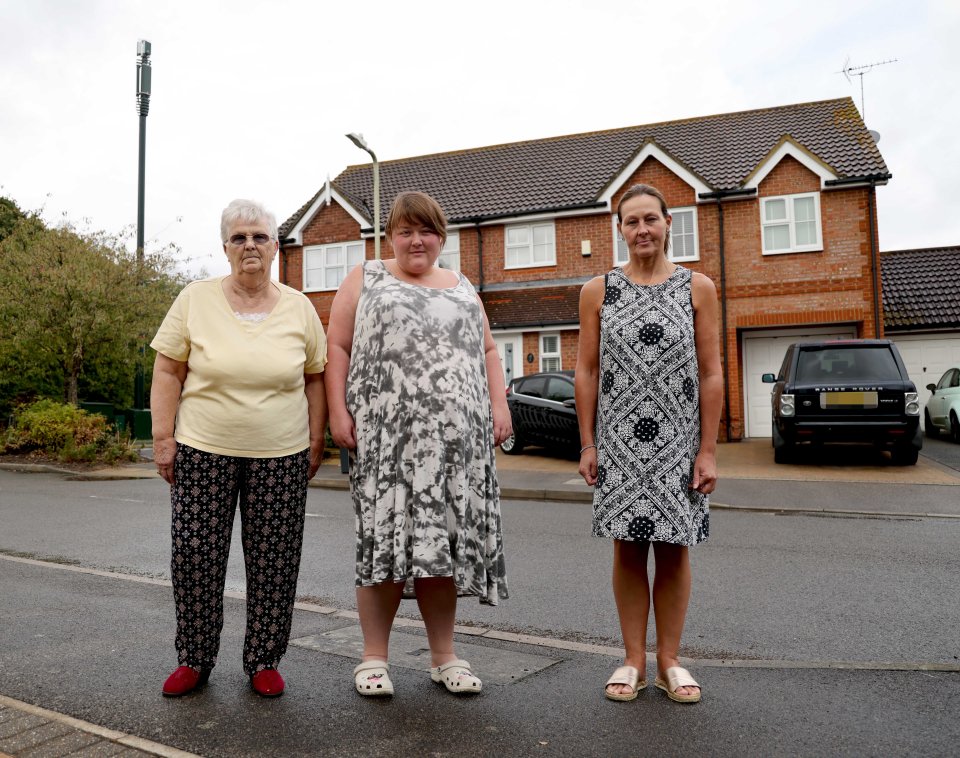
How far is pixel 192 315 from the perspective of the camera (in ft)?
11.2

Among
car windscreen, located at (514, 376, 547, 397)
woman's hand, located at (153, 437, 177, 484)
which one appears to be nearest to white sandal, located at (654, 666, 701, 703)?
woman's hand, located at (153, 437, 177, 484)

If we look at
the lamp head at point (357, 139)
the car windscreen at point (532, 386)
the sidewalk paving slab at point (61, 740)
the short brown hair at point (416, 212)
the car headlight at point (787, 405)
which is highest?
the lamp head at point (357, 139)

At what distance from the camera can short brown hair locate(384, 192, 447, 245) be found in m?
3.41

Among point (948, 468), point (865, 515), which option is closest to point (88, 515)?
point (865, 515)

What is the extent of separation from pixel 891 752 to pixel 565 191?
68.1 feet

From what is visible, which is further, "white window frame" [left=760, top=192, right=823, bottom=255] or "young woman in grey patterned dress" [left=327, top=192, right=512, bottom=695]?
"white window frame" [left=760, top=192, right=823, bottom=255]

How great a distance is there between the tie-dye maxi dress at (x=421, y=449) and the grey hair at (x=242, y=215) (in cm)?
57

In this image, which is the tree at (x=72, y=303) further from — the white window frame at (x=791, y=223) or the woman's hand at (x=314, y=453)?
the woman's hand at (x=314, y=453)

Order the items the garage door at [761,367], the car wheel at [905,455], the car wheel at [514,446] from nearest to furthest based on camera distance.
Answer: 1. the car wheel at [905,455]
2. the car wheel at [514,446]
3. the garage door at [761,367]

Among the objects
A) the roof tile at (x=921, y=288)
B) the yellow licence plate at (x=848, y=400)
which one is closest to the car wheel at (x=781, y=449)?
the yellow licence plate at (x=848, y=400)

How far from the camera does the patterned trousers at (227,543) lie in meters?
3.35

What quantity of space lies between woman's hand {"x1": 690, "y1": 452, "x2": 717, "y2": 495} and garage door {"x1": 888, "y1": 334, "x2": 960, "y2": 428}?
1997cm

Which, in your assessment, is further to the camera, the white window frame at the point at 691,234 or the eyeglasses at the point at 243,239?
the white window frame at the point at 691,234

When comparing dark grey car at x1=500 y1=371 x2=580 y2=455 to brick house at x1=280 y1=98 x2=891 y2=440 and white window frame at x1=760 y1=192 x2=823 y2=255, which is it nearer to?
brick house at x1=280 y1=98 x2=891 y2=440
